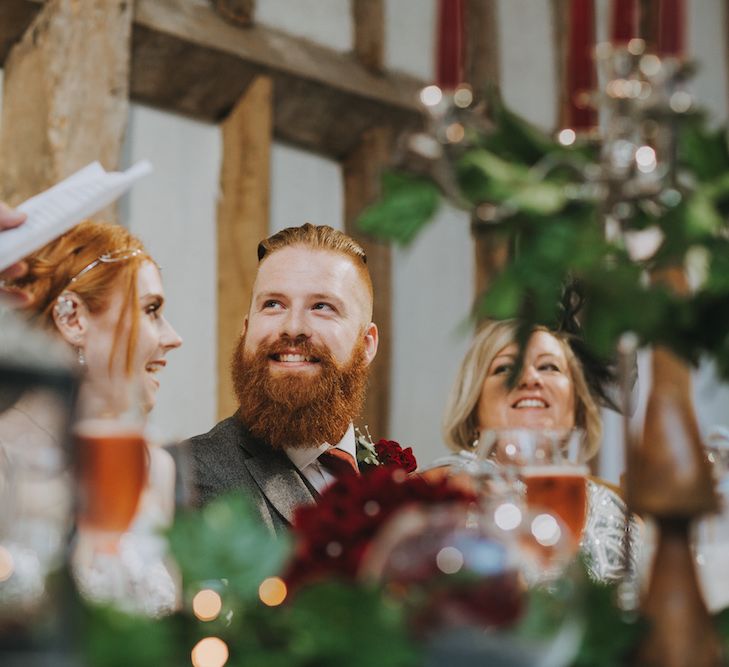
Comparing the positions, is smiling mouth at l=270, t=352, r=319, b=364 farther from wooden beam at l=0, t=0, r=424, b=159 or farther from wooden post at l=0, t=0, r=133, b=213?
wooden beam at l=0, t=0, r=424, b=159

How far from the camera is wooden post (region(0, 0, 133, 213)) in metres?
3.37

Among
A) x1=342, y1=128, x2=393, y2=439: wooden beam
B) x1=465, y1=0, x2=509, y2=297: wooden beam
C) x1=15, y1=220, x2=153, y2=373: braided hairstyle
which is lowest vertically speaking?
x1=15, y1=220, x2=153, y2=373: braided hairstyle

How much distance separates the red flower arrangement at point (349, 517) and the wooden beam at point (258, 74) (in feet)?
9.89

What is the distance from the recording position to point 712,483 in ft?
2.55

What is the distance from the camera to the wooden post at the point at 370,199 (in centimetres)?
449

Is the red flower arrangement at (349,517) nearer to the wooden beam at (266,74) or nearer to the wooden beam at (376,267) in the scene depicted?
the wooden beam at (266,74)

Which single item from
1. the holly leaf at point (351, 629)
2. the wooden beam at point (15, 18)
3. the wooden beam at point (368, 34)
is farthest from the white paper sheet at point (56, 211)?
the wooden beam at point (368, 34)

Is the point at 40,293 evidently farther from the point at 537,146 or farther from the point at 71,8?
the point at 537,146

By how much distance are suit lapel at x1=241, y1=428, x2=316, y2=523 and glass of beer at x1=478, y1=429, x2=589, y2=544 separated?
0.75 meters

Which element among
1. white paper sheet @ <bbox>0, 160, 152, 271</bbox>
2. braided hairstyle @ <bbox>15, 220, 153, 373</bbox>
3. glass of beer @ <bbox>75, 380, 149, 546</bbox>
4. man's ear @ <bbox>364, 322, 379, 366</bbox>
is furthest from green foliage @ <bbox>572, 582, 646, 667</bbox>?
braided hairstyle @ <bbox>15, 220, 153, 373</bbox>

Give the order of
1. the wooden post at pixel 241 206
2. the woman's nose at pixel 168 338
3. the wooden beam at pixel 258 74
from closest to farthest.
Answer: the woman's nose at pixel 168 338
the wooden beam at pixel 258 74
the wooden post at pixel 241 206

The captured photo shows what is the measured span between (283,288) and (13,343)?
1.60m

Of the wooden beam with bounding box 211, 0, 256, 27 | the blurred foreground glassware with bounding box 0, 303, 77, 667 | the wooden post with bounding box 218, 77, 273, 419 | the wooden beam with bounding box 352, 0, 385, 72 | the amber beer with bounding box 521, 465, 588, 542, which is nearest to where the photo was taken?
the blurred foreground glassware with bounding box 0, 303, 77, 667

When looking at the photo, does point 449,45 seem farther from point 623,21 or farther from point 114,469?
point 114,469
